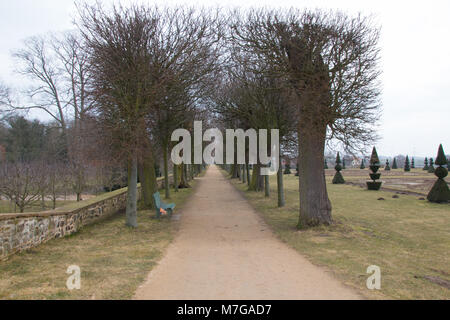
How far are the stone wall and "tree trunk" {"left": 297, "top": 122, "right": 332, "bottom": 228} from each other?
6555 millimetres

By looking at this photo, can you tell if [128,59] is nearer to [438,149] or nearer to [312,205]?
[312,205]

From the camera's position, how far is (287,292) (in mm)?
4961

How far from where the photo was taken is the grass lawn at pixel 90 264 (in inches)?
193

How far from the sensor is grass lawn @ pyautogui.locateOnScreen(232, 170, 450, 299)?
5.53 meters

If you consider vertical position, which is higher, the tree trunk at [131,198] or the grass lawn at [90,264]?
the tree trunk at [131,198]

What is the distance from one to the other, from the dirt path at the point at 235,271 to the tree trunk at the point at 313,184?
1.42m

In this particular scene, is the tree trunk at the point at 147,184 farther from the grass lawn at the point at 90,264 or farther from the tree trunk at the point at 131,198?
the grass lawn at the point at 90,264

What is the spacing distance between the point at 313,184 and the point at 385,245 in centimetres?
275

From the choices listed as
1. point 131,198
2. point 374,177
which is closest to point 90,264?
point 131,198

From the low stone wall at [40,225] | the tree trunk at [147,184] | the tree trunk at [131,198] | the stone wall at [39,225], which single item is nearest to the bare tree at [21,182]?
the tree trunk at [147,184]

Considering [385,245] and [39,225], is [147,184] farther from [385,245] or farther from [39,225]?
[385,245]
